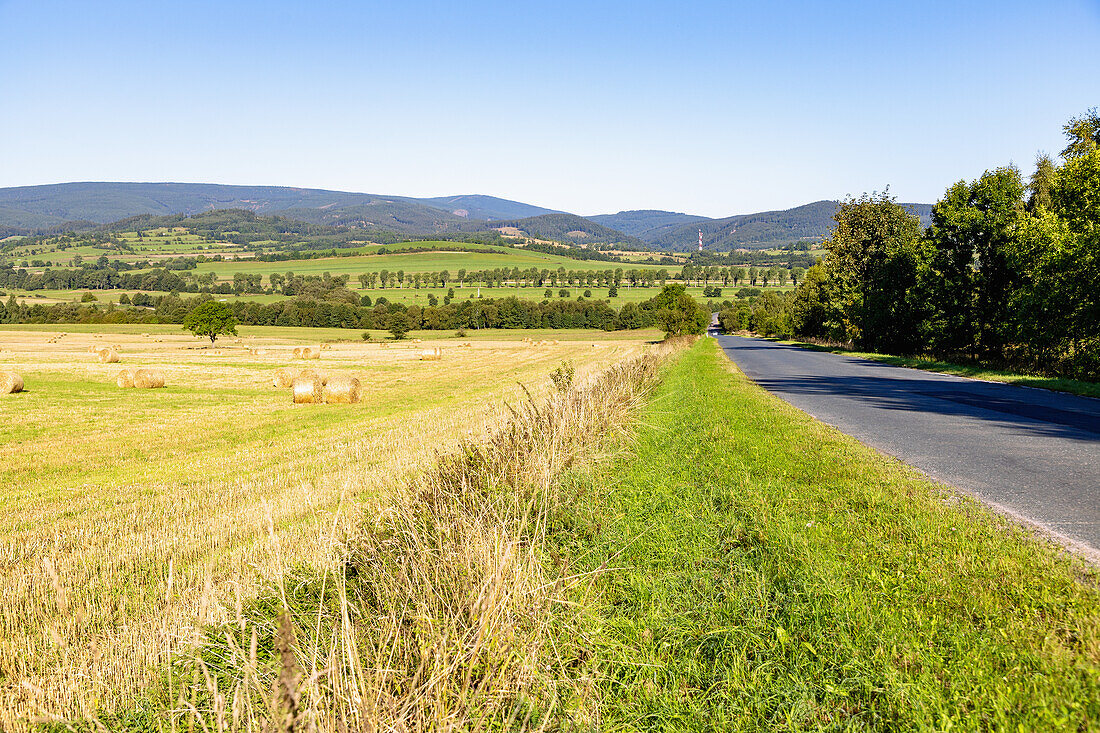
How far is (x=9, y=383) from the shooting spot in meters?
25.6

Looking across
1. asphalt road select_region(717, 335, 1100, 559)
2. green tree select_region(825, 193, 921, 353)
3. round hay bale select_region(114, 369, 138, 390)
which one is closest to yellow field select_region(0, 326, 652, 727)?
round hay bale select_region(114, 369, 138, 390)

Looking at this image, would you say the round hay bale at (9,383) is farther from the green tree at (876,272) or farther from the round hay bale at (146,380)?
the green tree at (876,272)

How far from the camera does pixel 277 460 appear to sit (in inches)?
527

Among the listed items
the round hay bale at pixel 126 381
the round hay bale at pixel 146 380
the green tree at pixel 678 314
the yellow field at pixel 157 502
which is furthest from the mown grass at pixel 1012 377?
the green tree at pixel 678 314

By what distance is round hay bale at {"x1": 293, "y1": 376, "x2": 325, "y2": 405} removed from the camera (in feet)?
78.8

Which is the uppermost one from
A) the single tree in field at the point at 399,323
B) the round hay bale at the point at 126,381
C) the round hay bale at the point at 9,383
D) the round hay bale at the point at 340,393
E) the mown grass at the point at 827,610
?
the mown grass at the point at 827,610

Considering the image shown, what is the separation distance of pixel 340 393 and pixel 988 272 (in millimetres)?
29231

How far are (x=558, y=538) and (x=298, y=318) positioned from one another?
10693 centimetres

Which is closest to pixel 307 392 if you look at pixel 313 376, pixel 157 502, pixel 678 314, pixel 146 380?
pixel 313 376

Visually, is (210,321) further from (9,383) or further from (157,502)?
(157,502)

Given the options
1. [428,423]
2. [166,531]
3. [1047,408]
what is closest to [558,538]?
[166,531]

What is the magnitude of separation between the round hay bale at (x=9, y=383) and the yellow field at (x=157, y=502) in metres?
0.75

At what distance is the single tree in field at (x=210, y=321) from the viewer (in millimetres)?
66875

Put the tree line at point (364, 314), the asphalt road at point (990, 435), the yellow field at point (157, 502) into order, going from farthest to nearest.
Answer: the tree line at point (364, 314) → the asphalt road at point (990, 435) → the yellow field at point (157, 502)
